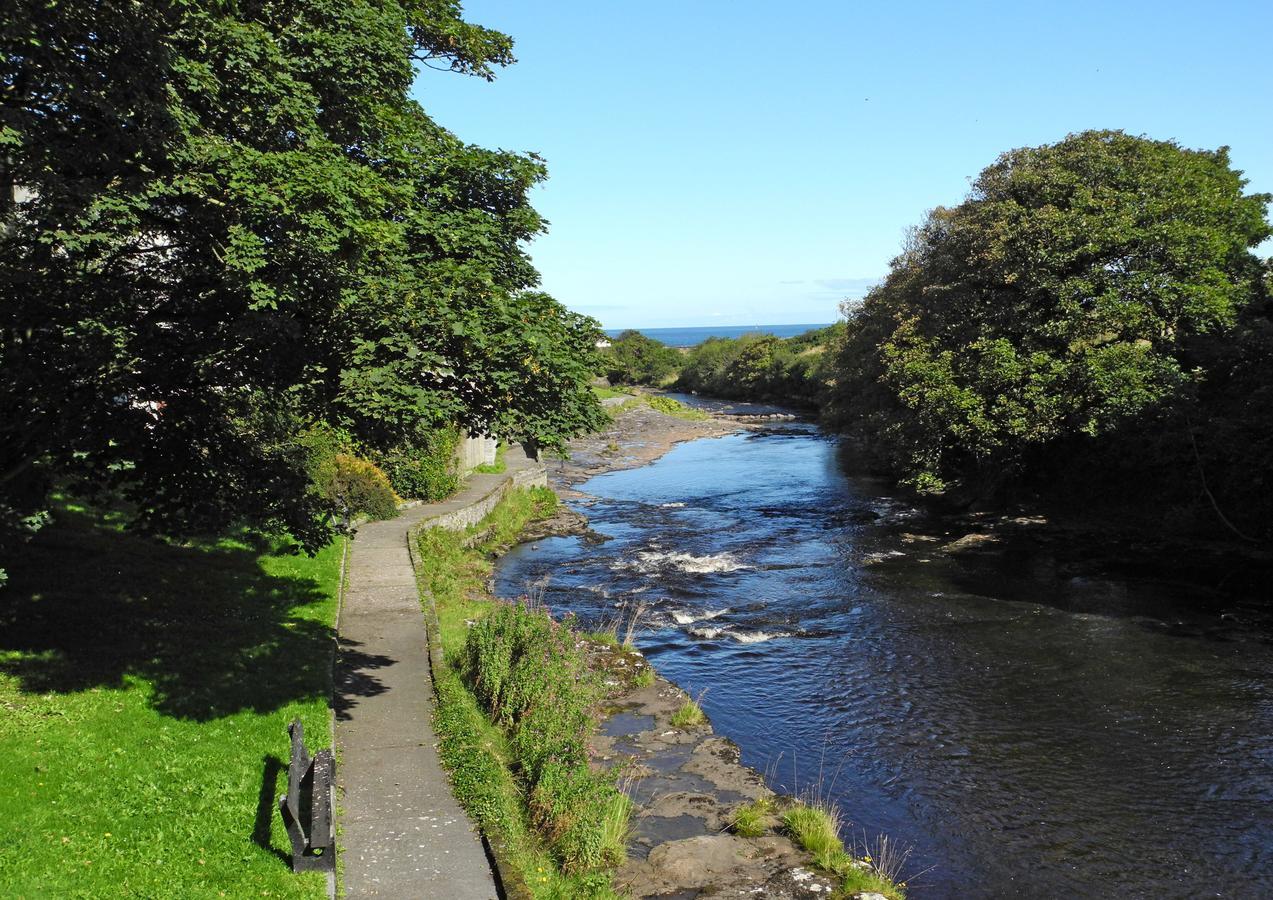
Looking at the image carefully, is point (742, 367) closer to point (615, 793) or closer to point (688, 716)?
point (688, 716)

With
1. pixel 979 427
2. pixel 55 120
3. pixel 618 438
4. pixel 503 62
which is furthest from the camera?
pixel 618 438

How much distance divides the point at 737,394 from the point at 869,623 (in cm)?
7337

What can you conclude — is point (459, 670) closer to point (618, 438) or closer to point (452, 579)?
point (452, 579)

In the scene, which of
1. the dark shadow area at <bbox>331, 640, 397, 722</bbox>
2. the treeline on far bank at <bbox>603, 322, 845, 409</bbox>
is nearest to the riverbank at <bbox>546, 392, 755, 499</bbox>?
the treeline on far bank at <bbox>603, 322, 845, 409</bbox>

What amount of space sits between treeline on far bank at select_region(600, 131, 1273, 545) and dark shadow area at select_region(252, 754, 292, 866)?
21.2m

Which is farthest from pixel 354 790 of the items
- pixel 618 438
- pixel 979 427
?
pixel 618 438

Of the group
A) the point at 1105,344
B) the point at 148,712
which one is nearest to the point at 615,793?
the point at 148,712

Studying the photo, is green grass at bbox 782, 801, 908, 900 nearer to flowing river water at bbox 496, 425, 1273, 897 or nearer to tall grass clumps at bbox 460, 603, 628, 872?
flowing river water at bbox 496, 425, 1273, 897

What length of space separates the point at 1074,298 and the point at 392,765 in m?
23.7

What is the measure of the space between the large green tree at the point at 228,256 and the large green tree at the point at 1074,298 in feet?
60.9

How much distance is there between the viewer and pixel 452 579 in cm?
1936

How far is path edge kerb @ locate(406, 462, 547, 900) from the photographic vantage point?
7605 millimetres

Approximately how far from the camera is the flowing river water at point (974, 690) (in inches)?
408

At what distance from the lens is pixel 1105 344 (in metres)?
25.4
